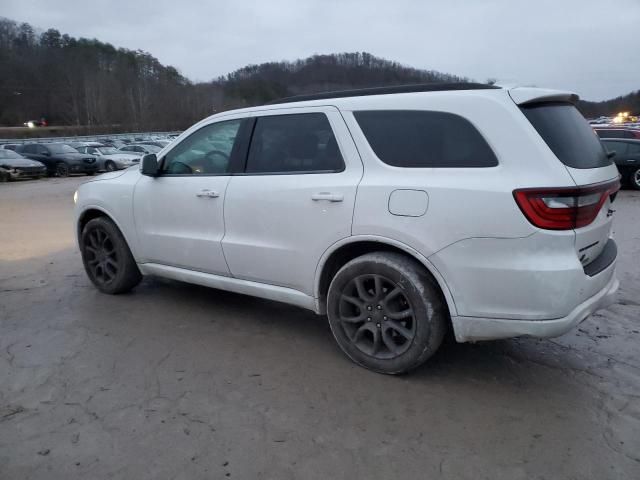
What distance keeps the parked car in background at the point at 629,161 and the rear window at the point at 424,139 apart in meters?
13.4

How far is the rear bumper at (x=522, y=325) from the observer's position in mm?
2842

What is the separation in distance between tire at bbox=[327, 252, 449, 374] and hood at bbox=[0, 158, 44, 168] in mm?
21414

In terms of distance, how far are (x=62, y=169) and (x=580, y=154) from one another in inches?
941

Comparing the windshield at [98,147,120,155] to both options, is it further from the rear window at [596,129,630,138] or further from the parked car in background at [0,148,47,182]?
the rear window at [596,129,630,138]

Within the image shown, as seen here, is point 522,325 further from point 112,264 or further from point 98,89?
point 98,89

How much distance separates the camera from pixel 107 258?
5.06m

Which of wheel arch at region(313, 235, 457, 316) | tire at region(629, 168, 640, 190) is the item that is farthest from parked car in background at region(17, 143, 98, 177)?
wheel arch at region(313, 235, 457, 316)

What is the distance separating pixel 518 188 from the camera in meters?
2.77

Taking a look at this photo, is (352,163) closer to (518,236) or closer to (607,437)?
(518,236)

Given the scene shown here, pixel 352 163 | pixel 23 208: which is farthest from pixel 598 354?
pixel 23 208

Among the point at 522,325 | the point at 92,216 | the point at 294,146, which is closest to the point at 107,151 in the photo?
the point at 92,216

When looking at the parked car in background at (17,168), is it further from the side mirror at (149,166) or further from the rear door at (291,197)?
the rear door at (291,197)

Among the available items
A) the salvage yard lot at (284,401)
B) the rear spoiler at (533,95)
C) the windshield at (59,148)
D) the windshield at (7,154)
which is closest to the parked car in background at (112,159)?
the windshield at (59,148)

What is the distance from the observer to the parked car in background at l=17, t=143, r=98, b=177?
22984 mm
